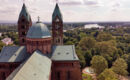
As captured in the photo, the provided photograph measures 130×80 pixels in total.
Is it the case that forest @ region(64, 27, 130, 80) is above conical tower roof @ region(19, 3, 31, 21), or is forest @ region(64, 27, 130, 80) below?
below

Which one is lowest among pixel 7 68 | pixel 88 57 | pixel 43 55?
pixel 88 57

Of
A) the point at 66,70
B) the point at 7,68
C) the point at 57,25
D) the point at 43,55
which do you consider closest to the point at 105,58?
the point at 66,70

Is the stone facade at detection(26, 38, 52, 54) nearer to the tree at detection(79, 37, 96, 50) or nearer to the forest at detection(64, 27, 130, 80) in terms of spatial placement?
the forest at detection(64, 27, 130, 80)

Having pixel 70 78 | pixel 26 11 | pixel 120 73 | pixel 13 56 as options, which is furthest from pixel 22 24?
pixel 120 73

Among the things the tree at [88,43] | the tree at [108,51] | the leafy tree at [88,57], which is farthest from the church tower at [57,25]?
the tree at [88,43]

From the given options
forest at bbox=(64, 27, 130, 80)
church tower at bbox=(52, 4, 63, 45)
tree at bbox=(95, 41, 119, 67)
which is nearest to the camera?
forest at bbox=(64, 27, 130, 80)

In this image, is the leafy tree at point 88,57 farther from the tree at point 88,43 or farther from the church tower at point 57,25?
the church tower at point 57,25

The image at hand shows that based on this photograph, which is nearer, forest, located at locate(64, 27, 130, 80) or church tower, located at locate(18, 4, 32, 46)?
forest, located at locate(64, 27, 130, 80)

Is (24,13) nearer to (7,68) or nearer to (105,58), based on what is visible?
(7,68)

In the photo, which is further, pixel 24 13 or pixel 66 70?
pixel 24 13

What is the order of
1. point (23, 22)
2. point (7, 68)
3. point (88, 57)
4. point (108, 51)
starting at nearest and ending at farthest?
point (7, 68), point (23, 22), point (108, 51), point (88, 57)

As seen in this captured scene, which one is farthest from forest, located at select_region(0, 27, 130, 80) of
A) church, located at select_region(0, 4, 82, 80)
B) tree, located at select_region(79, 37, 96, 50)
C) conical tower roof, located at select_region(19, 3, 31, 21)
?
conical tower roof, located at select_region(19, 3, 31, 21)

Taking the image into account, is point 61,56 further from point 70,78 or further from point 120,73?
point 120,73
